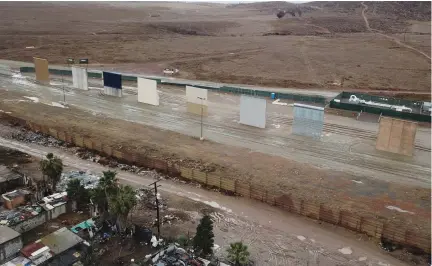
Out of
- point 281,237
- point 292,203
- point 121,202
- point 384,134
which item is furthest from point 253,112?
point 121,202

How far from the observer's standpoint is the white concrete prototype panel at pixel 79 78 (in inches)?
2400

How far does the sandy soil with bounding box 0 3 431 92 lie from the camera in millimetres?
72625

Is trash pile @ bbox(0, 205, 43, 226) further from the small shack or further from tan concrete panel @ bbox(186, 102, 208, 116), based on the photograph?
tan concrete panel @ bbox(186, 102, 208, 116)

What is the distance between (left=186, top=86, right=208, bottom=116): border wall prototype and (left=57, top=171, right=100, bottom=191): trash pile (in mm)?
18245

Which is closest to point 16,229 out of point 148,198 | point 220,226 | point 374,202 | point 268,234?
point 148,198

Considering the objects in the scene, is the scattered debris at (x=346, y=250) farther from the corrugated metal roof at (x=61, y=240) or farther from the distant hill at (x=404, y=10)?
the distant hill at (x=404, y=10)

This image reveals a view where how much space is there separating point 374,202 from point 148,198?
56.7ft

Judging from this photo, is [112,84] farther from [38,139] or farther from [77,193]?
[77,193]

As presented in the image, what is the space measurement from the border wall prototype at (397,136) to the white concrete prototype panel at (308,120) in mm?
6164

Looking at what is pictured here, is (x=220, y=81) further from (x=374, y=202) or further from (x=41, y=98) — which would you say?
(x=374, y=202)

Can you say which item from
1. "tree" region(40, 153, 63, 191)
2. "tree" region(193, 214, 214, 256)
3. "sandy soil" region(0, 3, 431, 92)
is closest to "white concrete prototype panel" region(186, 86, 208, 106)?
"sandy soil" region(0, 3, 431, 92)

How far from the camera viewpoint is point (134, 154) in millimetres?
37812

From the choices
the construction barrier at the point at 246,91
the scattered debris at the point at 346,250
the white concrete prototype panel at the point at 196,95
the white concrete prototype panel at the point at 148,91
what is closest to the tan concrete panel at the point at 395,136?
the construction barrier at the point at 246,91

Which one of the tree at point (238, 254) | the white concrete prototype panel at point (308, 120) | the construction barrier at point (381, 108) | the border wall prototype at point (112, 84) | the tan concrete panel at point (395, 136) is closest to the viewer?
the tree at point (238, 254)
